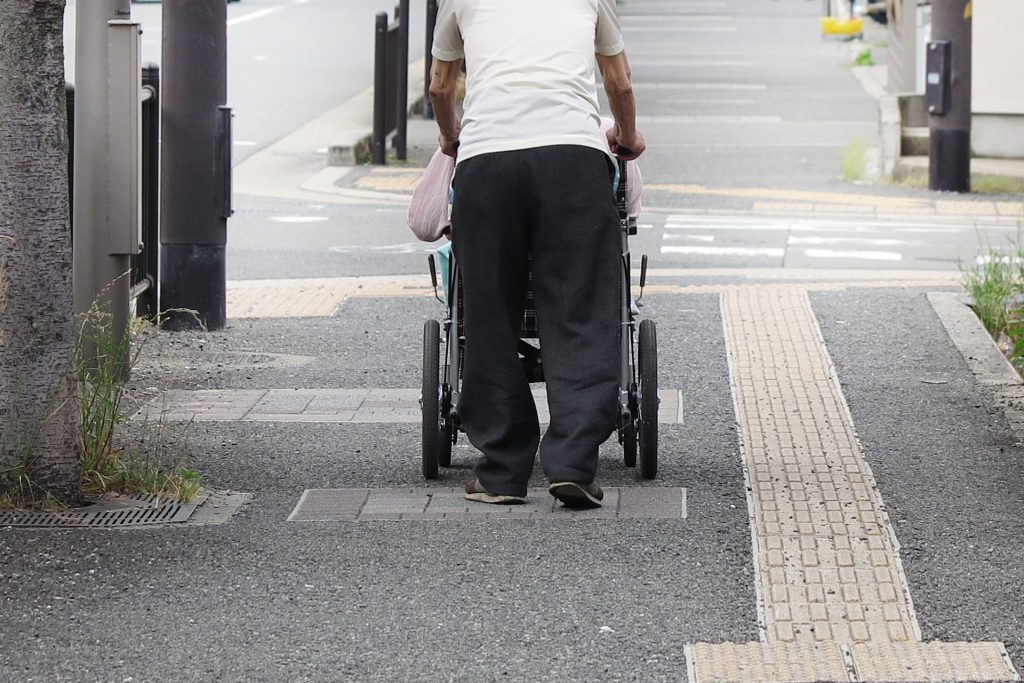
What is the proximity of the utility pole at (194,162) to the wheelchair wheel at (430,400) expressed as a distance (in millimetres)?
3247

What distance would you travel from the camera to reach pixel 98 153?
7.52 meters

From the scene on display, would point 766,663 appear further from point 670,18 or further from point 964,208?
point 670,18

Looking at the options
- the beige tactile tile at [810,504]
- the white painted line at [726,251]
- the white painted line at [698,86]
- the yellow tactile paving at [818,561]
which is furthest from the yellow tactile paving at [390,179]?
the white painted line at [698,86]

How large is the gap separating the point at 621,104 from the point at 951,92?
38.2 ft

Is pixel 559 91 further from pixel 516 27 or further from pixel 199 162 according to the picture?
pixel 199 162

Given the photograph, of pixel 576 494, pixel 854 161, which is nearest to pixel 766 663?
pixel 576 494

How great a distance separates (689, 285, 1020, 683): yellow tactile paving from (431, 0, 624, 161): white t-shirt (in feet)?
4.13

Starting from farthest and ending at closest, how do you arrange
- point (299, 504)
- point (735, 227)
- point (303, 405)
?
point (735, 227) → point (303, 405) → point (299, 504)

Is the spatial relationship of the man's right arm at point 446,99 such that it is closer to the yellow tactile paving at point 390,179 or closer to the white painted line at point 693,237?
the white painted line at point 693,237

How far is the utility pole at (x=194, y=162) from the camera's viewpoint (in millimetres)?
9008

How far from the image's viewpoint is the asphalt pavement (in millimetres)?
4320

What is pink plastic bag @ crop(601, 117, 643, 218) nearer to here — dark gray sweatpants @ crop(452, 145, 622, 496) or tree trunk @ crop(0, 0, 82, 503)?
dark gray sweatpants @ crop(452, 145, 622, 496)

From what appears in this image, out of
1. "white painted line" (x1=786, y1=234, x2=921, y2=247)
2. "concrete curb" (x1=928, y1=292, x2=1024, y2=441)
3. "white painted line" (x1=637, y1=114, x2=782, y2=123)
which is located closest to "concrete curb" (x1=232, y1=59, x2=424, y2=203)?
"white painted line" (x1=637, y1=114, x2=782, y2=123)

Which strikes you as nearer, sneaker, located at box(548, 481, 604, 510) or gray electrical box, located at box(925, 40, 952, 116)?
sneaker, located at box(548, 481, 604, 510)
